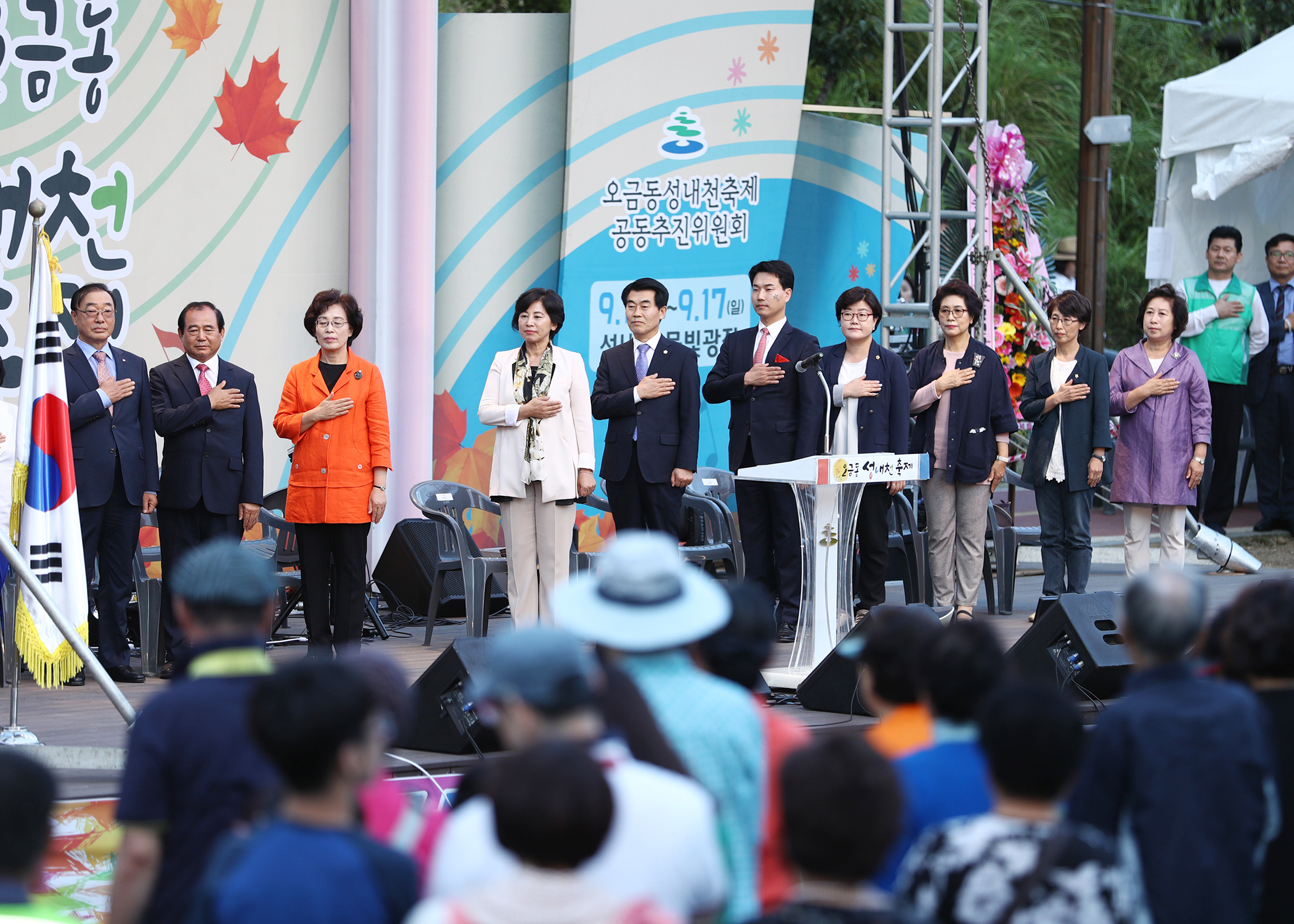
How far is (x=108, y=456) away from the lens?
6.50 m

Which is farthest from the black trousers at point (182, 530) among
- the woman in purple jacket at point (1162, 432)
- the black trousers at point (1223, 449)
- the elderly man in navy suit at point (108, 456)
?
the black trousers at point (1223, 449)

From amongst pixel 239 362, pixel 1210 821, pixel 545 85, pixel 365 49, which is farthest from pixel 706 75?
pixel 1210 821

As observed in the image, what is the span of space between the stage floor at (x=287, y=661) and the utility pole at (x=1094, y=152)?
10.9 feet

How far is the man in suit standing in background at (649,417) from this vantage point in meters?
7.10

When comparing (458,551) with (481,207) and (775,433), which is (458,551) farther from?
(481,207)

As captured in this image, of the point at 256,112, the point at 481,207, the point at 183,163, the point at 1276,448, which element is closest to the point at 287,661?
the point at 183,163

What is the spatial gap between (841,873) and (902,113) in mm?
8521

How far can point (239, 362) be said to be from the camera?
332 inches

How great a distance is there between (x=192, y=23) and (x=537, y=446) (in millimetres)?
3369

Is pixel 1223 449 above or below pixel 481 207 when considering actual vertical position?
below

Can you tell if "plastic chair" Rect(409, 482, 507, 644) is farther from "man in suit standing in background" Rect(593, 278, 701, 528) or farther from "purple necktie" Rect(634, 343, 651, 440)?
"purple necktie" Rect(634, 343, 651, 440)

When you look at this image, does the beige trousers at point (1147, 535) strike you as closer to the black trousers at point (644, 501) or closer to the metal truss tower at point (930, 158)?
the metal truss tower at point (930, 158)

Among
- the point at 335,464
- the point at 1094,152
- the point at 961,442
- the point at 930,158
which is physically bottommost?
the point at 335,464

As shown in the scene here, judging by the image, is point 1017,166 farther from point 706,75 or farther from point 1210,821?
point 1210,821
